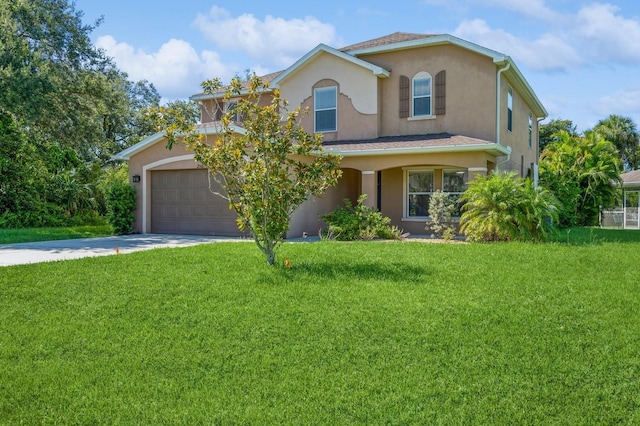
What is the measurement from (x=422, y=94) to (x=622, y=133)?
89.9 ft

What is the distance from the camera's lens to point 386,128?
58.6ft

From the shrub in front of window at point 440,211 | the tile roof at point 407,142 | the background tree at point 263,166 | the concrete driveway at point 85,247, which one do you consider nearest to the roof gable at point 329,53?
the tile roof at point 407,142

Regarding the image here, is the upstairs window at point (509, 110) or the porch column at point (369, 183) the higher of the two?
the upstairs window at point (509, 110)

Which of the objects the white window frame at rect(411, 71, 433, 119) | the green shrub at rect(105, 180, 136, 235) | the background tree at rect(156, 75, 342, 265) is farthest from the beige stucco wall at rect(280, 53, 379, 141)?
the background tree at rect(156, 75, 342, 265)

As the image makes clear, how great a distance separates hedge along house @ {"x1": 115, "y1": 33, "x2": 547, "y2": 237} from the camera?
53.3 ft

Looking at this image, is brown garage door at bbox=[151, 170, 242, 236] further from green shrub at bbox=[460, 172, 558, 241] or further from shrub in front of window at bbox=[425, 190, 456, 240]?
green shrub at bbox=[460, 172, 558, 241]

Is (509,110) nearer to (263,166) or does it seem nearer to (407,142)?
(407,142)

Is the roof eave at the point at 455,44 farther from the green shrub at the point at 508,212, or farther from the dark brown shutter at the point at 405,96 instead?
the green shrub at the point at 508,212

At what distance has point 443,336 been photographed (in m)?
5.65

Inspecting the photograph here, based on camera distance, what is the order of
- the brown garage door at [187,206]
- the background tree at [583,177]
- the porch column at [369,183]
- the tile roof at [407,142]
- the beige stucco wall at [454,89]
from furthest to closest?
1. the background tree at [583,177]
2. the beige stucco wall at [454,89]
3. the brown garage door at [187,206]
4. the porch column at [369,183]
5. the tile roof at [407,142]

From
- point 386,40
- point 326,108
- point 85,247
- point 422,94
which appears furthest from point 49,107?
point 422,94

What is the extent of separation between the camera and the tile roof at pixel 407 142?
1501 centimetres

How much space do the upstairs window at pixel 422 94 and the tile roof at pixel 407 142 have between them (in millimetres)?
936

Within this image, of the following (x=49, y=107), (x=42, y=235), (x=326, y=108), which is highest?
(x=49, y=107)
